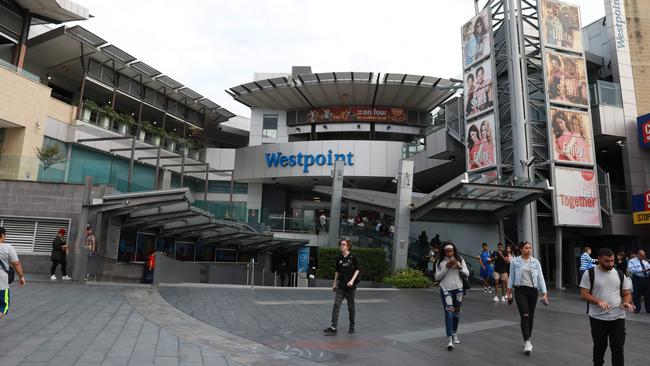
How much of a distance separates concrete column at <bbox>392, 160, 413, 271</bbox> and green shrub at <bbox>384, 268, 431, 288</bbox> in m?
1.04

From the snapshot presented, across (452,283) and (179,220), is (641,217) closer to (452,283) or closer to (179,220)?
(452,283)

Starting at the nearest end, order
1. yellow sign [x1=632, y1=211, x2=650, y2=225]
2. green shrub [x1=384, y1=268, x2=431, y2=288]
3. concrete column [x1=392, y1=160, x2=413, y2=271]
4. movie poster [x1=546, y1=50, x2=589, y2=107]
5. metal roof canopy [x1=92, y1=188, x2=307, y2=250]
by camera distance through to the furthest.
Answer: metal roof canopy [x1=92, y1=188, x2=307, y2=250]
green shrub [x1=384, y1=268, x2=431, y2=288]
concrete column [x1=392, y1=160, x2=413, y2=271]
yellow sign [x1=632, y1=211, x2=650, y2=225]
movie poster [x1=546, y1=50, x2=589, y2=107]

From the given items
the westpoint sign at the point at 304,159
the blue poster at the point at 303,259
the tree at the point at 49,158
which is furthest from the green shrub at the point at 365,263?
the westpoint sign at the point at 304,159

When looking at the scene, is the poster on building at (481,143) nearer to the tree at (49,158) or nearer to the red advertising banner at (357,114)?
the red advertising banner at (357,114)

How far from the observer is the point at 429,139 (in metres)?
30.7

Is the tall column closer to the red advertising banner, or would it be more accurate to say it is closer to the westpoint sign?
the westpoint sign

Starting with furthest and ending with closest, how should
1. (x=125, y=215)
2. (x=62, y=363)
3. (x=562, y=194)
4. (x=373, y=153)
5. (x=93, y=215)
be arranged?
(x=373, y=153)
(x=562, y=194)
(x=125, y=215)
(x=93, y=215)
(x=62, y=363)

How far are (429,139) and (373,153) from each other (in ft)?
16.3

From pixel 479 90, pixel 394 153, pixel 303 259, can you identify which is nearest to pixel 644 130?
pixel 479 90

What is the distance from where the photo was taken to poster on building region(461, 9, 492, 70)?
26.2 metres

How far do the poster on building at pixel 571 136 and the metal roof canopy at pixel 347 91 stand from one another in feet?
30.4

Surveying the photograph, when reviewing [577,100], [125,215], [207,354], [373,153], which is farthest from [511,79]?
[207,354]

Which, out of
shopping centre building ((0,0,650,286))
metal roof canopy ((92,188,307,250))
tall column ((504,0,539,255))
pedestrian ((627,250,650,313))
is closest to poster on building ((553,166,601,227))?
shopping centre building ((0,0,650,286))

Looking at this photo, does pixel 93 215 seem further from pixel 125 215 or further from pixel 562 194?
pixel 562 194
